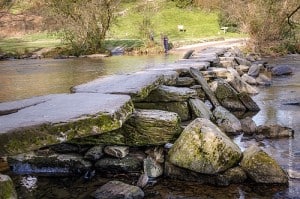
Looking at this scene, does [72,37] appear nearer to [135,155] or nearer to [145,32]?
[145,32]

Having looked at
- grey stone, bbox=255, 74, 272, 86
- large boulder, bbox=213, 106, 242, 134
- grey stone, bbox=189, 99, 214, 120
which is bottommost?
grey stone, bbox=255, 74, 272, 86

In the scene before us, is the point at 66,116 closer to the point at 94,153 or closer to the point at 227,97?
the point at 94,153

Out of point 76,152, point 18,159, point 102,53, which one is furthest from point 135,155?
point 102,53

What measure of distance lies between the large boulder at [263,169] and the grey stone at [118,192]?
1106mm

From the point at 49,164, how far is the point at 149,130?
1159mm

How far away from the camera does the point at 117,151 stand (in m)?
→ 4.84

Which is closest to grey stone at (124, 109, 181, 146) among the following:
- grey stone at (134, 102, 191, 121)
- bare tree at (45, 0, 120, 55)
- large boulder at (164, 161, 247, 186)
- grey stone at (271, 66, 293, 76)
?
large boulder at (164, 161, 247, 186)

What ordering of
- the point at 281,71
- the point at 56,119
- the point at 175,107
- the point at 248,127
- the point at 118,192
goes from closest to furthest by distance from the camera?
the point at 56,119, the point at 118,192, the point at 248,127, the point at 175,107, the point at 281,71

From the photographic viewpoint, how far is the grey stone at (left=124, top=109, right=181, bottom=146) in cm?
498

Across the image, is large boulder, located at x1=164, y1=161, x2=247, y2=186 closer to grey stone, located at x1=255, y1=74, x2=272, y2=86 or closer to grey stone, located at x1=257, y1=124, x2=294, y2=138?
grey stone, located at x1=257, y1=124, x2=294, y2=138

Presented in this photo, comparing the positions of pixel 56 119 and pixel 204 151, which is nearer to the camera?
pixel 56 119

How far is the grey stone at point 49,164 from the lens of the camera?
480cm

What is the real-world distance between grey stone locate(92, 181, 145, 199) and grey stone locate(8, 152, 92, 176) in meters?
0.65

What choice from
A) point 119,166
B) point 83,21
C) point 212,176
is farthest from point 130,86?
point 83,21
